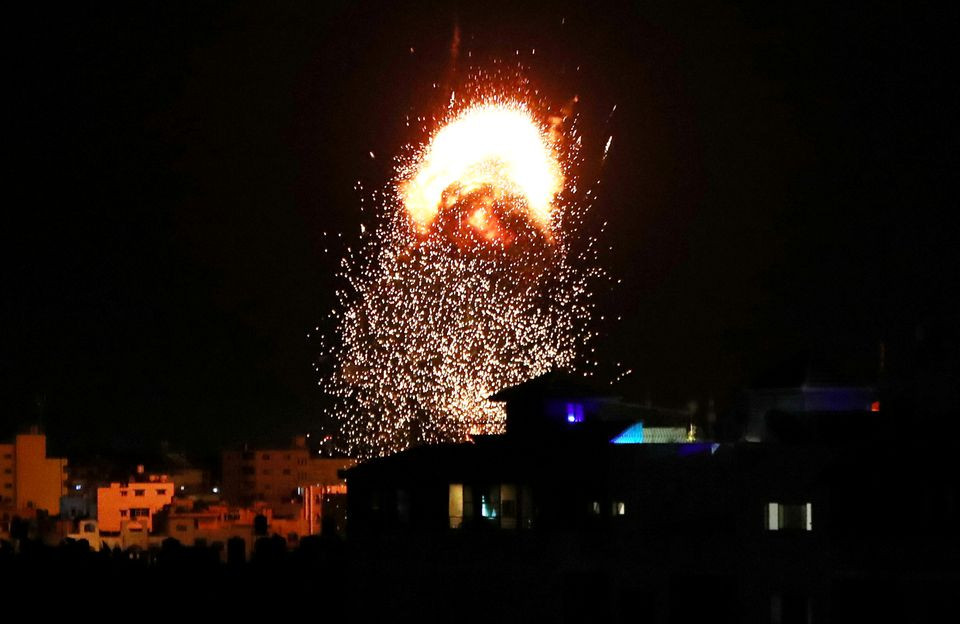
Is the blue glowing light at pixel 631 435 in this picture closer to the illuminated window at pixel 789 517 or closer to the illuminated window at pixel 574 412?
the illuminated window at pixel 574 412

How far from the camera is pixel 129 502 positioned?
48.5 meters

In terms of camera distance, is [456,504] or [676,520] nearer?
[676,520]

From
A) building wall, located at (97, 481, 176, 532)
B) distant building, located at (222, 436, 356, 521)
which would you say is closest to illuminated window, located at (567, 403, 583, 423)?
building wall, located at (97, 481, 176, 532)

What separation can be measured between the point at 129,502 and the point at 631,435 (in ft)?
105

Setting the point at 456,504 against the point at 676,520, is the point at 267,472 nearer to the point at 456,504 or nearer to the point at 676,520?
the point at 456,504

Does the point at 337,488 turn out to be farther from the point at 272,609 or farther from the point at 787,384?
the point at 787,384

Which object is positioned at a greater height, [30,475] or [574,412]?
[574,412]

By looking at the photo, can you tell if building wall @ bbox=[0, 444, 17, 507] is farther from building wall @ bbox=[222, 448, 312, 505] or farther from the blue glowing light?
the blue glowing light

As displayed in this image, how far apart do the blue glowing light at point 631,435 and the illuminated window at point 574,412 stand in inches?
38.7

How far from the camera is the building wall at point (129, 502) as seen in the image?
47.4 metres

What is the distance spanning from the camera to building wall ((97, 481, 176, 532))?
4741 centimetres

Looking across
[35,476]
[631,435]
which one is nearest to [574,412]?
[631,435]

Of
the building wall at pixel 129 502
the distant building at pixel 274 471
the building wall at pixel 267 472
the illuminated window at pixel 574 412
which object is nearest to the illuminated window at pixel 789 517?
the illuminated window at pixel 574 412

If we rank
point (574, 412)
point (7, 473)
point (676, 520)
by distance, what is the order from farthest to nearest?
point (7, 473), point (574, 412), point (676, 520)
